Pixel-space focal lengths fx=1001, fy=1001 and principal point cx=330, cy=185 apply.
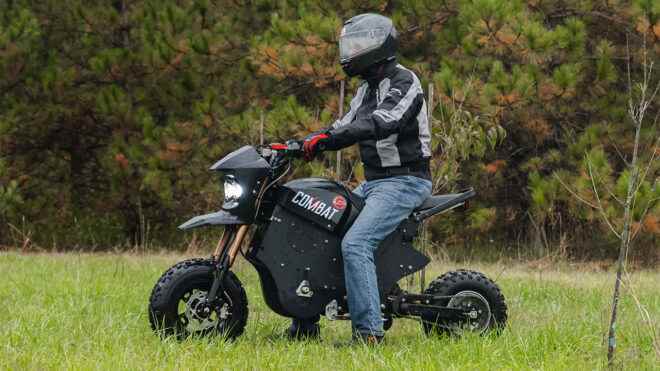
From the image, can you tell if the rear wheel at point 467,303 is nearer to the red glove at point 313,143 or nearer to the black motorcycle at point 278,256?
the black motorcycle at point 278,256

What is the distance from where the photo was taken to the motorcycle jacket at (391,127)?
5379 millimetres

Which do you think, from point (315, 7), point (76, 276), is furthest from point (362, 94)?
point (315, 7)

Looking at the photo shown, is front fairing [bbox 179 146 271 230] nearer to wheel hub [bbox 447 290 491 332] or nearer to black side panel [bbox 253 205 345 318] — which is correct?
black side panel [bbox 253 205 345 318]

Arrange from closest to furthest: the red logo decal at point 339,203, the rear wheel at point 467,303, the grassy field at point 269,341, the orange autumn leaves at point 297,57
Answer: the grassy field at point 269,341 < the red logo decal at point 339,203 < the rear wheel at point 467,303 < the orange autumn leaves at point 297,57

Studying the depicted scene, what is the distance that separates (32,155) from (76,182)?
2.98 ft

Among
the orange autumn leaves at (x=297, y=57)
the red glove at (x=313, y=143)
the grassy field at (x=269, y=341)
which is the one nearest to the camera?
the grassy field at (x=269, y=341)

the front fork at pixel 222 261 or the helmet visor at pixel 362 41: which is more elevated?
the helmet visor at pixel 362 41

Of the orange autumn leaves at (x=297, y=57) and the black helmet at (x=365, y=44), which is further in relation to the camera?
the orange autumn leaves at (x=297, y=57)

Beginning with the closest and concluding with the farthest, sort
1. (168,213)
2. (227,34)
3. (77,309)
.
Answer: (77,309) → (227,34) → (168,213)

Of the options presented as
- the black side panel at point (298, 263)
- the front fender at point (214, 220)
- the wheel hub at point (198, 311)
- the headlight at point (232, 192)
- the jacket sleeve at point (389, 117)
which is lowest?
the wheel hub at point (198, 311)

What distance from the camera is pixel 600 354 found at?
17.6 feet

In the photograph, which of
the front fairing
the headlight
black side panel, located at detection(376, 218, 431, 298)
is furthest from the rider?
the headlight

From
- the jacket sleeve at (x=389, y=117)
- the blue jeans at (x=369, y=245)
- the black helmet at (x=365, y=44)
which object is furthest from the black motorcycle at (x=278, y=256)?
the black helmet at (x=365, y=44)

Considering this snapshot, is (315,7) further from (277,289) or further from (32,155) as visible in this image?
(277,289)
